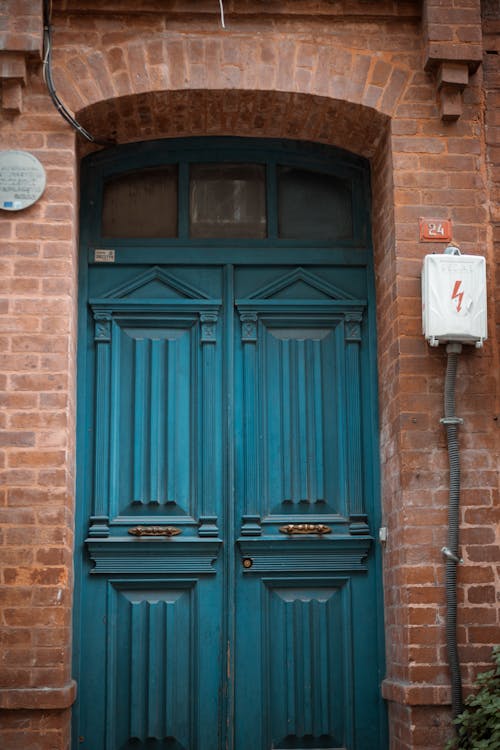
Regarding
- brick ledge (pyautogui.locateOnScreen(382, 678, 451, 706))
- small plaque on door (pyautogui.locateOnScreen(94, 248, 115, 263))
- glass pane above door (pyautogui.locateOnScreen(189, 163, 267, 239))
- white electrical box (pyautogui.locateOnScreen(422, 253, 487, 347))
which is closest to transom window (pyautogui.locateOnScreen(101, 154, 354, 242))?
glass pane above door (pyautogui.locateOnScreen(189, 163, 267, 239))

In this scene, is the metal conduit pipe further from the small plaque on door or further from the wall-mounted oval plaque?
the wall-mounted oval plaque

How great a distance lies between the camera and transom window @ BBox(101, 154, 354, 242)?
7.22m

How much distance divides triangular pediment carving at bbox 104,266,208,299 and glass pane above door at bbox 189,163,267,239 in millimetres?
365

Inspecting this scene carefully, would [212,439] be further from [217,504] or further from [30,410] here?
[30,410]

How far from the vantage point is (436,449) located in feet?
20.9

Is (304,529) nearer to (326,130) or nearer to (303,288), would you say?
(303,288)

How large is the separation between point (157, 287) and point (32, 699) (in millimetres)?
2658

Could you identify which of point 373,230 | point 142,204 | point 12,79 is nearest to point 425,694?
point 373,230

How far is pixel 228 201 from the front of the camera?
7293 millimetres

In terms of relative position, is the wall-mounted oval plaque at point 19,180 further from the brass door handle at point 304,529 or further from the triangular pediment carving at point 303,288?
the brass door handle at point 304,529

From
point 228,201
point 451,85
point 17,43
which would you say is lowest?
point 228,201

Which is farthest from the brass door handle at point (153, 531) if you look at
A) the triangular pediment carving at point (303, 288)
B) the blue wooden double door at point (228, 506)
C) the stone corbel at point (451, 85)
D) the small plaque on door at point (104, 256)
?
the stone corbel at point (451, 85)

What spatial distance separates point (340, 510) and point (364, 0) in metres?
3.18

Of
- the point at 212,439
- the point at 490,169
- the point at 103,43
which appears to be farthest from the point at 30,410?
the point at 490,169
